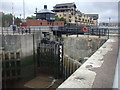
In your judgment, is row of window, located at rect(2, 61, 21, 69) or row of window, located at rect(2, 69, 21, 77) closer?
row of window, located at rect(2, 69, 21, 77)

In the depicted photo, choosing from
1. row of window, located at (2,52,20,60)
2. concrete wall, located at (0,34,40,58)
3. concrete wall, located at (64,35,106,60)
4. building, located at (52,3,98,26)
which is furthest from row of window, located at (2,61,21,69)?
building, located at (52,3,98,26)

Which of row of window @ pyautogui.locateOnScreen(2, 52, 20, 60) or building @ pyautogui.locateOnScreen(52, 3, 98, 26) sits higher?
building @ pyautogui.locateOnScreen(52, 3, 98, 26)

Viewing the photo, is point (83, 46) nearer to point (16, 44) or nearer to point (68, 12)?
point (16, 44)

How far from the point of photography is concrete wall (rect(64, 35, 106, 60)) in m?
9.80

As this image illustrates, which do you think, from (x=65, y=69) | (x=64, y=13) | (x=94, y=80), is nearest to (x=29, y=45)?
(x=65, y=69)

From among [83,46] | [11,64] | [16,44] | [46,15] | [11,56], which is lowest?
[11,64]

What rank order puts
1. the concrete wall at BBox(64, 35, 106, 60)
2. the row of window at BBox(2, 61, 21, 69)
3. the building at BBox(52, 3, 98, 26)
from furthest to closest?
1. the building at BBox(52, 3, 98, 26)
2. the row of window at BBox(2, 61, 21, 69)
3. the concrete wall at BBox(64, 35, 106, 60)

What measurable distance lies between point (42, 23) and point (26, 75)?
56.3ft

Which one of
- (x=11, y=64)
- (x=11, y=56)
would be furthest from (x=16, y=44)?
(x=11, y=64)

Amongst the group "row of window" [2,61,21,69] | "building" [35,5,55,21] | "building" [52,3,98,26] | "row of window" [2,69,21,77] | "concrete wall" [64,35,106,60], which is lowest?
"row of window" [2,69,21,77]

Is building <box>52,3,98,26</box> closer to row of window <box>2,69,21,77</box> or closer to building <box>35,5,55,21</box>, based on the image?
building <box>35,5,55,21</box>

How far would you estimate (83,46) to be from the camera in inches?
395

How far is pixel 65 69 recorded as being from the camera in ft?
37.0

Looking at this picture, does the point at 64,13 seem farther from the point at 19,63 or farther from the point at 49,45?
the point at 19,63
